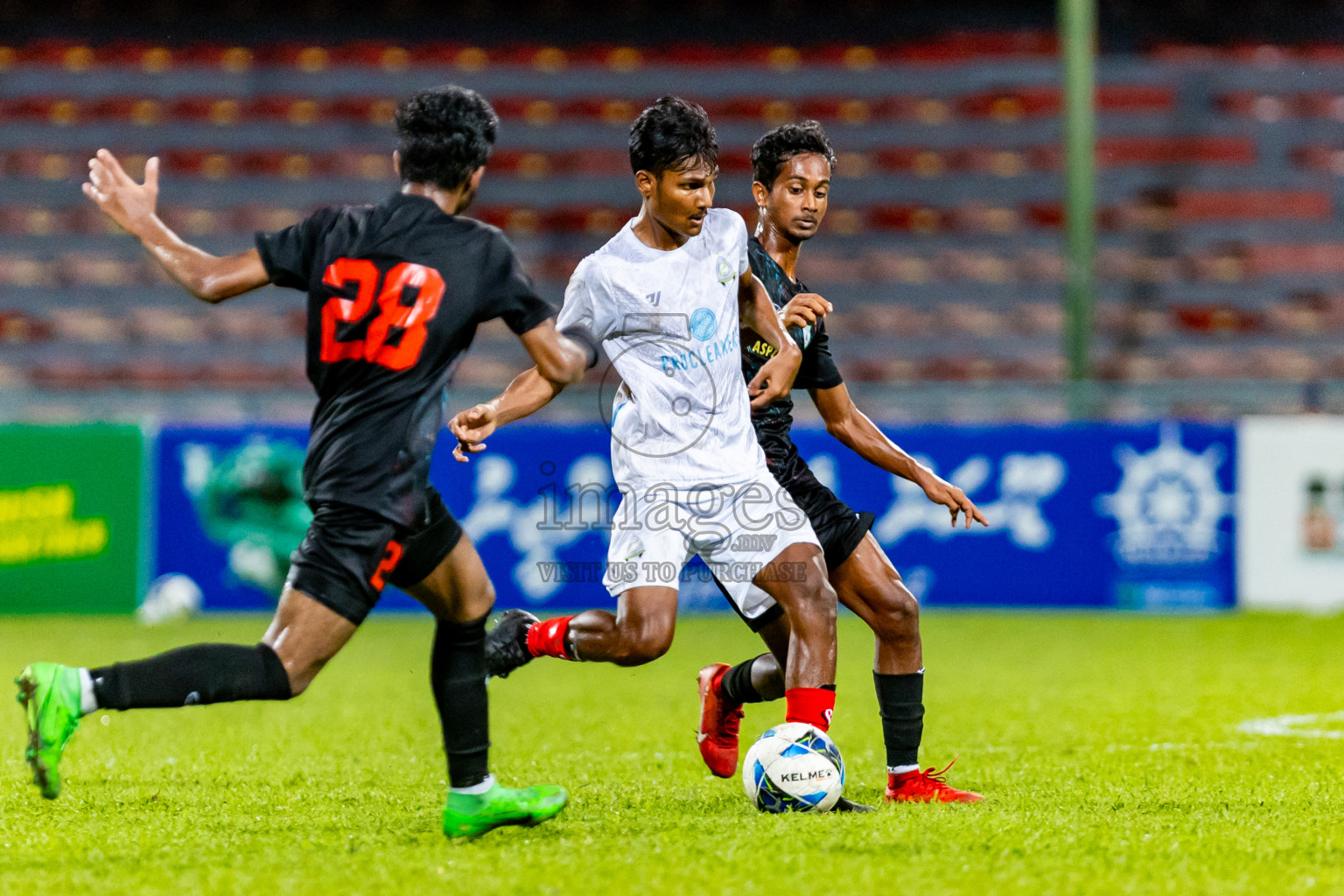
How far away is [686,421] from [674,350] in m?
0.20

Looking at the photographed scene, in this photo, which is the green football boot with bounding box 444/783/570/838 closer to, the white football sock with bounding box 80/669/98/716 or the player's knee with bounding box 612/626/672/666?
the player's knee with bounding box 612/626/672/666

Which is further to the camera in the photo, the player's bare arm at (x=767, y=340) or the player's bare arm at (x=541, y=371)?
the player's bare arm at (x=767, y=340)

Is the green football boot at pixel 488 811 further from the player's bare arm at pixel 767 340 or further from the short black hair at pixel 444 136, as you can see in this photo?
the short black hair at pixel 444 136

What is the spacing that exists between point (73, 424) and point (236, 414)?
3.55 feet

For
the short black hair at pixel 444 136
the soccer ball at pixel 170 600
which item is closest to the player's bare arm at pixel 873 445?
the short black hair at pixel 444 136

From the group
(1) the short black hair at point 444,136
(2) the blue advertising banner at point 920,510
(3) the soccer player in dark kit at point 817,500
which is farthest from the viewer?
(2) the blue advertising banner at point 920,510

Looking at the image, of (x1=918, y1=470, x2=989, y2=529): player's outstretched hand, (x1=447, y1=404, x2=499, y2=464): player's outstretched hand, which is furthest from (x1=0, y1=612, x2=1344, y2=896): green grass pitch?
(x1=447, y1=404, x2=499, y2=464): player's outstretched hand

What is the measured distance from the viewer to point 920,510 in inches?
385

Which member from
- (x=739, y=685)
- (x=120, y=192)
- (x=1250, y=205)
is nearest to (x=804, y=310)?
(x=739, y=685)

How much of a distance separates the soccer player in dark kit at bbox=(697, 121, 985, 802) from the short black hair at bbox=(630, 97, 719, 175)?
0.39 m

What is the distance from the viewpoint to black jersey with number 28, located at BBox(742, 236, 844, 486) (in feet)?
14.1

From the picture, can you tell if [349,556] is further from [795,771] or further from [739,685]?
[739,685]

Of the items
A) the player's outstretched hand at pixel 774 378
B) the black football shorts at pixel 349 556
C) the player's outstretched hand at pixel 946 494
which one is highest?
the player's outstretched hand at pixel 774 378

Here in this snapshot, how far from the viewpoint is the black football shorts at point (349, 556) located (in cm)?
335
